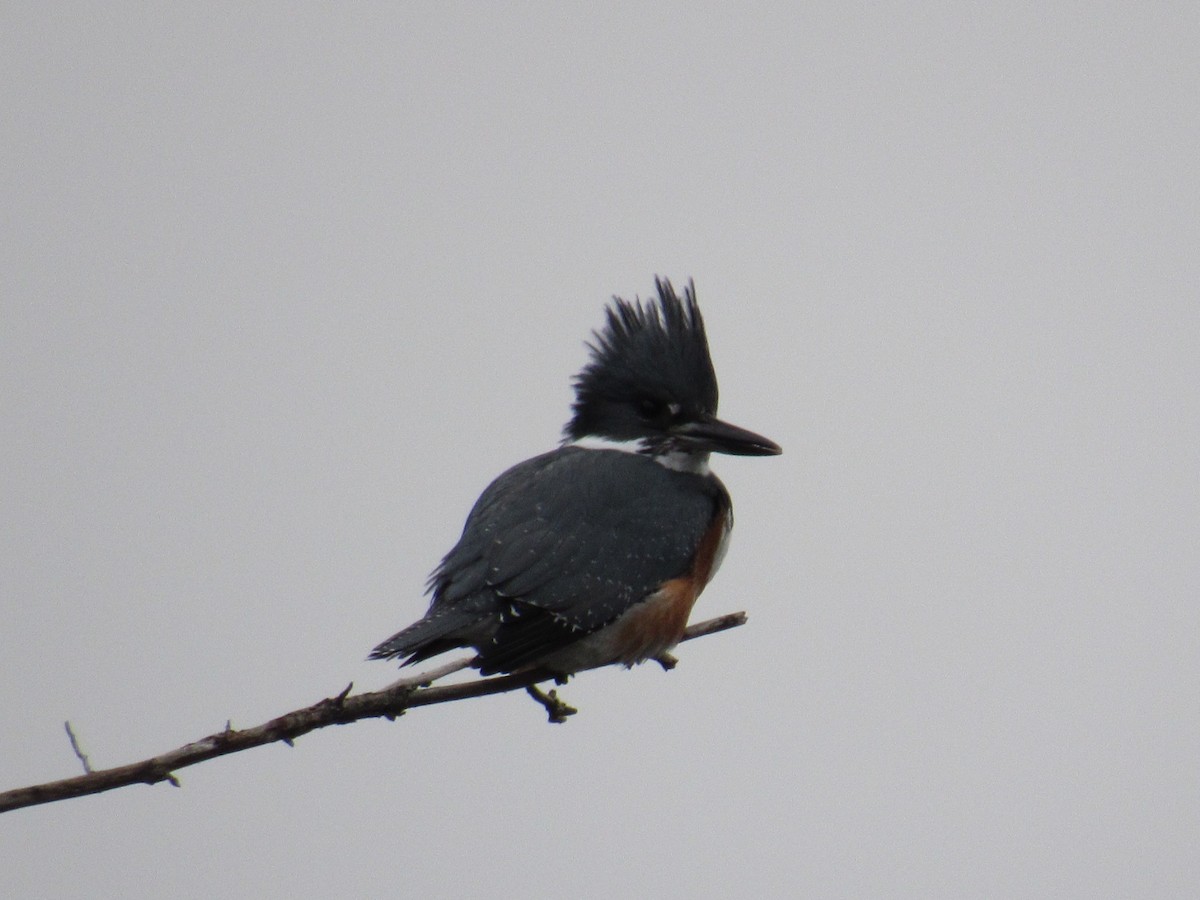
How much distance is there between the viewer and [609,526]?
4199 mm

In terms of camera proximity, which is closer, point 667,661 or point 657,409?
point 667,661

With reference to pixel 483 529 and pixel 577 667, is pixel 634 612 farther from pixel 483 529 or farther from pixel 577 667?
pixel 483 529

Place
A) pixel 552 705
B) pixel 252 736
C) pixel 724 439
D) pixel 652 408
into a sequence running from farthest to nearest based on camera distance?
pixel 652 408 < pixel 724 439 < pixel 552 705 < pixel 252 736

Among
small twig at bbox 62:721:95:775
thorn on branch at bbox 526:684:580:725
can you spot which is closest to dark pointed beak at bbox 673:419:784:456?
thorn on branch at bbox 526:684:580:725

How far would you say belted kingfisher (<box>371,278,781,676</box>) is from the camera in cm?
368

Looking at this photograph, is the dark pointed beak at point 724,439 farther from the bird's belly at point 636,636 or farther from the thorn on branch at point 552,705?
the thorn on branch at point 552,705

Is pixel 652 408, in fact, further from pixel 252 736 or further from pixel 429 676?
pixel 252 736

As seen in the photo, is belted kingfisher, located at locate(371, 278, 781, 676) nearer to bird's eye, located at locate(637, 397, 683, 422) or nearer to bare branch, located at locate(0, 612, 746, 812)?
bird's eye, located at locate(637, 397, 683, 422)

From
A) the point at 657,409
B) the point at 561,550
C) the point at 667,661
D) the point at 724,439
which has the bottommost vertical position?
the point at 667,661

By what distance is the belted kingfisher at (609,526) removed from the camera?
12.1 feet

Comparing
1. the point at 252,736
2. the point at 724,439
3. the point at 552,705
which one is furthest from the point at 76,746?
the point at 724,439

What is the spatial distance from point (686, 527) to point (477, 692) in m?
1.46

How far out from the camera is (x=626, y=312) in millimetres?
4816

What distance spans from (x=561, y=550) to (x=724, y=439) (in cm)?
87
